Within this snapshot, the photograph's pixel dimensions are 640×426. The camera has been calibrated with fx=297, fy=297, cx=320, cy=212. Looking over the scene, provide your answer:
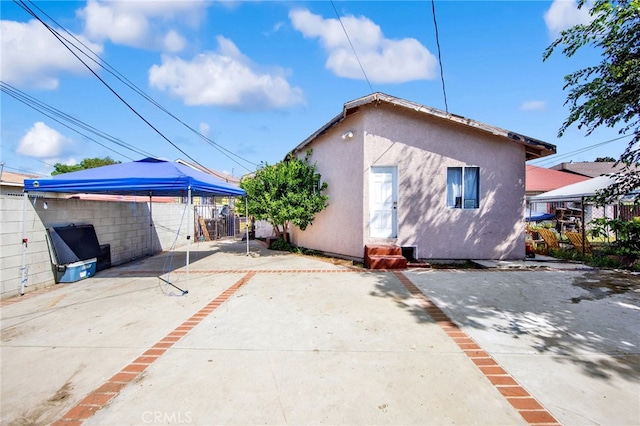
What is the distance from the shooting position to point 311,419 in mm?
2221

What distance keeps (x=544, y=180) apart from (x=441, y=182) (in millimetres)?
19605

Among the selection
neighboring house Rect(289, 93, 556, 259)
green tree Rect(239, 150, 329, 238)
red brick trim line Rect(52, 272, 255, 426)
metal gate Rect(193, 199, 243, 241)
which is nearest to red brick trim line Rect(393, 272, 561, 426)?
red brick trim line Rect(52, 272, 255, 426)

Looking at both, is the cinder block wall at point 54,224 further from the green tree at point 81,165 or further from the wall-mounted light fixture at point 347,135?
the green tree at point 81,165

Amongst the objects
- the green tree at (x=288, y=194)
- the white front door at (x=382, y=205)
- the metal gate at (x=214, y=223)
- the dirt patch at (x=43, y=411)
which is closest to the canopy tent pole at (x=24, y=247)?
the dirt patch at (x=43, y=411)

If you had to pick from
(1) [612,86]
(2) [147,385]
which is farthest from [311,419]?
(1) [612,86]

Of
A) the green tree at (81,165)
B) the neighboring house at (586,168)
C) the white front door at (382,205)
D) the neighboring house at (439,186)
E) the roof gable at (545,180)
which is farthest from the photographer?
the green tree at (81,165)

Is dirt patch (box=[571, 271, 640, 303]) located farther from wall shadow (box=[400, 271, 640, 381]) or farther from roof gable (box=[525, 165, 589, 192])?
roof gable (box=[525, 165, 589, 192])

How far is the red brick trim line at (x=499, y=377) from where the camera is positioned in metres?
2.24

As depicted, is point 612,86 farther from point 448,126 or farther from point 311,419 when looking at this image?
point 311,419

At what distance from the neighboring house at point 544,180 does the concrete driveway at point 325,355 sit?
17.6 metres

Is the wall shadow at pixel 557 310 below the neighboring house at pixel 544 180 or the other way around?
below

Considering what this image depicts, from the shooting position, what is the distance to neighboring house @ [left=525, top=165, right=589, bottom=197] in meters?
20.7

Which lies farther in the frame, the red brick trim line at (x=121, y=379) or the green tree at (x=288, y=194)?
the green tree at (x=288, y=194)

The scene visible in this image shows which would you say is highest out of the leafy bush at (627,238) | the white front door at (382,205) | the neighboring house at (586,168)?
the neighboring house at (586,168)
